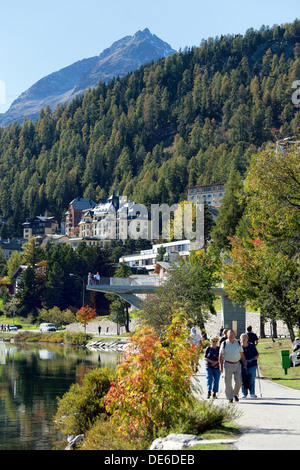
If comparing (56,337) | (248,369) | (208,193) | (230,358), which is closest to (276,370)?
(248,369)

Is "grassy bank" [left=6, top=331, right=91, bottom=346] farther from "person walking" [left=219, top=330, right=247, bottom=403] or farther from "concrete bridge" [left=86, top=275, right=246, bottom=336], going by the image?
"person walking" [left=219, top=330, right=247, bottom=403]

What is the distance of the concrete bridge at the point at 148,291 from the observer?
59394mm

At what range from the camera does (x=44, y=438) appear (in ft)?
71.1

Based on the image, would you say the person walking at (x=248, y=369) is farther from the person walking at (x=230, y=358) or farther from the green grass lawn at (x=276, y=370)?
the green grass lawn at (x=276, y=370)

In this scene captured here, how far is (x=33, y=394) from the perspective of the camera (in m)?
33.3

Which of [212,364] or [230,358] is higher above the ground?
[230,358]

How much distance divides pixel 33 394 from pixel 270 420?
2075cm

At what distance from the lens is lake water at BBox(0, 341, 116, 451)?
21734 mm

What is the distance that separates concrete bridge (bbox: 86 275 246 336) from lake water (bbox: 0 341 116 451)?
314 inches

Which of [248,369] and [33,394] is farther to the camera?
[33,394]

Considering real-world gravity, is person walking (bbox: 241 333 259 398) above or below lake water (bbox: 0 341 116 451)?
above

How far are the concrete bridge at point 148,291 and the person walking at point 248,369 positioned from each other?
38186 mm

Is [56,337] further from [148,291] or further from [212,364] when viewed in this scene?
Answer: [212,364]

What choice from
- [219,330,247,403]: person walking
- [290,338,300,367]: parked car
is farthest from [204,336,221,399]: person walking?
[290,338,300,367]: parked car
